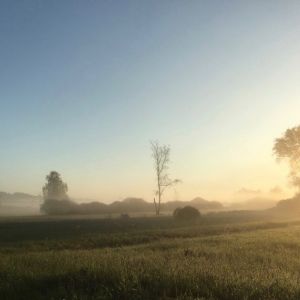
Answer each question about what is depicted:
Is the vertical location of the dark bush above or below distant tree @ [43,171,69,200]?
below

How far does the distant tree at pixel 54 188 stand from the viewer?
138 m

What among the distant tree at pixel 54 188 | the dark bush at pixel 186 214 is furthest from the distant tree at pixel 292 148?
the distant tree at pixel 54 188

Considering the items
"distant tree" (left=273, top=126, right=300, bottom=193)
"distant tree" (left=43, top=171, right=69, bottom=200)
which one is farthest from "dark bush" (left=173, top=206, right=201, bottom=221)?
"distant tree" (left=43, top=171, right=69, bottom=200)

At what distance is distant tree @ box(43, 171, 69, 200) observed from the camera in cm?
13838

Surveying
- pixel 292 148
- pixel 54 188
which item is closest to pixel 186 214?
pixel 292 148

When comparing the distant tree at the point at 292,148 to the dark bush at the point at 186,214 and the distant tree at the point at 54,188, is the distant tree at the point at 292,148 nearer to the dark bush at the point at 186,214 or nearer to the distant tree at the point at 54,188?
the dark bush at the point at 186,214

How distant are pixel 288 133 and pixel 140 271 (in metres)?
74.6

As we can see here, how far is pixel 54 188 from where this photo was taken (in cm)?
13838

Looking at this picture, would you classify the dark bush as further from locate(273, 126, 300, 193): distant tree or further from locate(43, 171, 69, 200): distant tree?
locate(43, 171, 69, 200): distant tree

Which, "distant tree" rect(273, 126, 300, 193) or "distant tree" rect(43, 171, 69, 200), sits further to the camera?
"distant tree" rect(43, 171, 69, 200)

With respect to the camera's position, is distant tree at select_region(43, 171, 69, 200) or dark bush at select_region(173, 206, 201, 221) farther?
distant tree at select_region(43, 171, 69, 200)

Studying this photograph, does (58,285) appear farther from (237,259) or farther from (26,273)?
(237,259)

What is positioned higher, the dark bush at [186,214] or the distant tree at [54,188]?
the distant tree at [54,188]

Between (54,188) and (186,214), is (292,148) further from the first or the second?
(54,188)
